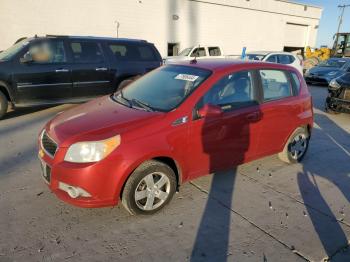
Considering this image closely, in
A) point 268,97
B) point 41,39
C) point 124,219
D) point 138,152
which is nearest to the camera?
point 138,152

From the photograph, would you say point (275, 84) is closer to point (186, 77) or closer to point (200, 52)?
point (186, 77)

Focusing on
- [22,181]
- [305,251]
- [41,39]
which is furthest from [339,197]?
[41,39]

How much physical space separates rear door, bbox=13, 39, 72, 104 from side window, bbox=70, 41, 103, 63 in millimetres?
261

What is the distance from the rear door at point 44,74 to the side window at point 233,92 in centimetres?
482

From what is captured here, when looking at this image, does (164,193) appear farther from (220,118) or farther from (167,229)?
(220,118)

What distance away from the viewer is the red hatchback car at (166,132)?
290 centimetres

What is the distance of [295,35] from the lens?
105ft

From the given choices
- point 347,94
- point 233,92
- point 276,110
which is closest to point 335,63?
point 347,94

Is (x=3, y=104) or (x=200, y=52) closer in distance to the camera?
(x=3, y=104)

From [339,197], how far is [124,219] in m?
2.71

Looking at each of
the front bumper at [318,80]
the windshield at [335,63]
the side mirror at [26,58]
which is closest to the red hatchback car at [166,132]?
the side mirror at [26,58]

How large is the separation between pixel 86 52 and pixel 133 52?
1318 millimetres

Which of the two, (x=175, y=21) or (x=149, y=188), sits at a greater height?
(x=175, y=21)

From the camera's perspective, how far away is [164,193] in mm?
3340
